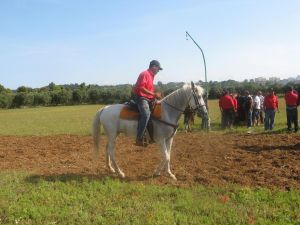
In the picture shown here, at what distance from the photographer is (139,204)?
703cm

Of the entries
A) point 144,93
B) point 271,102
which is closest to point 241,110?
point 271,102

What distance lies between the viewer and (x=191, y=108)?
366 inches

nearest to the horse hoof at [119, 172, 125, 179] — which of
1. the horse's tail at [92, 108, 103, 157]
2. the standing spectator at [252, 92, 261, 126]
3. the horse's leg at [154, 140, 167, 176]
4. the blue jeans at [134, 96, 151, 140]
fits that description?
the horse's leg at [154, 140, 167, 176]

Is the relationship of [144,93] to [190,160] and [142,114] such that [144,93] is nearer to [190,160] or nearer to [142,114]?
[142,114]

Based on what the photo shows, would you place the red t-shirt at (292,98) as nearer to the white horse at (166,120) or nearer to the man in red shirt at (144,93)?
the white horse at (166,120)

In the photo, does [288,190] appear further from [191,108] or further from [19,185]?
[19,185]

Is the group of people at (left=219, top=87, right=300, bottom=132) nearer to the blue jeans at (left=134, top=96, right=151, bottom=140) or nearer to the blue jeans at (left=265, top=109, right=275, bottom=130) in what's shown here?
the blue jeans at (left=265, top=109, right=275, bottom=130)

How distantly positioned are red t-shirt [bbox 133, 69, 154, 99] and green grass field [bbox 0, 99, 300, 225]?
2150 millimetres

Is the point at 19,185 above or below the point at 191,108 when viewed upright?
below

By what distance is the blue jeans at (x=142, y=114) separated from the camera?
913 centimetres

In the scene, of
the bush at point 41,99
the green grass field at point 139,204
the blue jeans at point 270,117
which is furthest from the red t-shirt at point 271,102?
the bush at point 41,99

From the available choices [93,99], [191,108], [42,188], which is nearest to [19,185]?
[42,188]

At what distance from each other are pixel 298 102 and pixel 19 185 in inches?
515

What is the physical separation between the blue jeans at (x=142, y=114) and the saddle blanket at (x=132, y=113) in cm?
20
